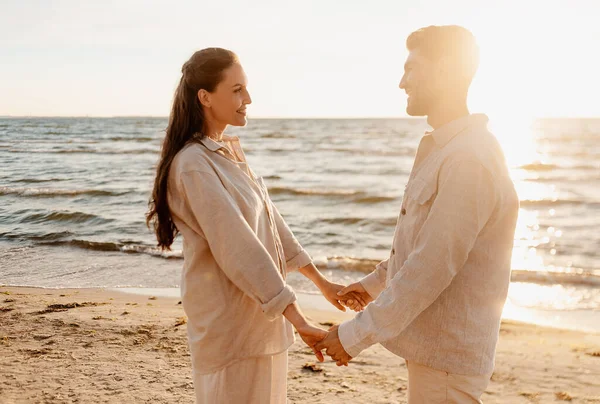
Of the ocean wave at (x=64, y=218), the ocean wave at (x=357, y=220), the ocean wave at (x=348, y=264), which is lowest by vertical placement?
the ocean wave at (x=64, y=218)

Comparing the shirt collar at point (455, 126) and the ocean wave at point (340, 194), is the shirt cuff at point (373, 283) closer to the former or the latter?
the shirt collar at point (455, 126)

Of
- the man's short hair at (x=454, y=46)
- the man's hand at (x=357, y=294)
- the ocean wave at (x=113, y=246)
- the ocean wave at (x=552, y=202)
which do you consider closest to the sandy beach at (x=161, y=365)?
the man's hand at (x=357, y=294)

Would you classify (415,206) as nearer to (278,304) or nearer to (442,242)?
(442,242)

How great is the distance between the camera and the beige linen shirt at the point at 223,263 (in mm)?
2416

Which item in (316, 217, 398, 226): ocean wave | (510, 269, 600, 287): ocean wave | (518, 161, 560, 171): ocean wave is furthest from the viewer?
(518, 161, 560, 171): ocean wave

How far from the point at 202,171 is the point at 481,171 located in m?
1.14

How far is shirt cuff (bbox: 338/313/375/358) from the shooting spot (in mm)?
2400

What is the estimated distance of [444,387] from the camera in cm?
225

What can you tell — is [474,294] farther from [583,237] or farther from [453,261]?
[583,237]

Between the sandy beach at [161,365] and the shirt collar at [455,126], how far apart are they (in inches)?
106

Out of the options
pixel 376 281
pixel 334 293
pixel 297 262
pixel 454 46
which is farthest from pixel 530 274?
pixel 454 46

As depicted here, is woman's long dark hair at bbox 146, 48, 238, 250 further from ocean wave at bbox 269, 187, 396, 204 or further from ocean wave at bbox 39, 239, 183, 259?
ocean wave at bbox 269, 187, 396, 204

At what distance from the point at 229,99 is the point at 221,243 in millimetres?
721

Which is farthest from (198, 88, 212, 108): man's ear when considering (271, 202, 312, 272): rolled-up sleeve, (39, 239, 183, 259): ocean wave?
(39, 239, 183, 259): ocean wave
